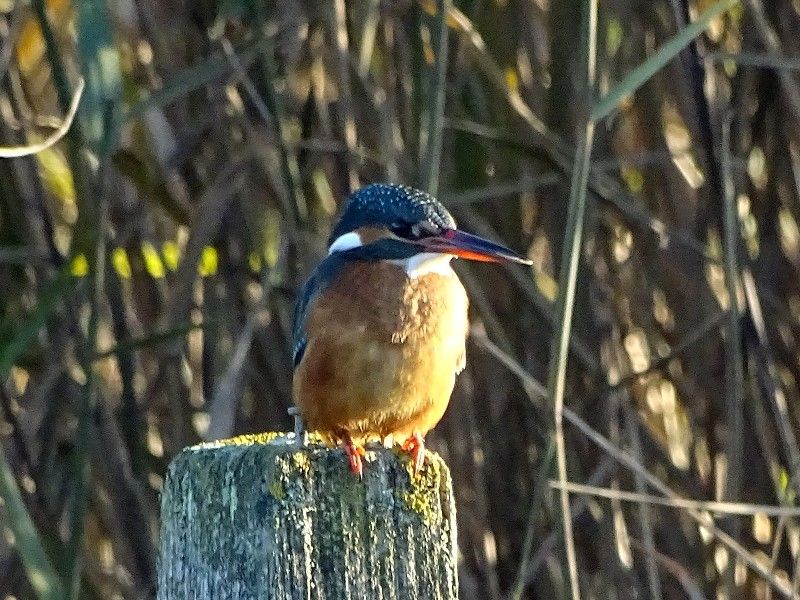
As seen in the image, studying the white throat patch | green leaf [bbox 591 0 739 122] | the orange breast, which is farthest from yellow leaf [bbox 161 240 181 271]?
green leaf [bbox 591 0 739 122]

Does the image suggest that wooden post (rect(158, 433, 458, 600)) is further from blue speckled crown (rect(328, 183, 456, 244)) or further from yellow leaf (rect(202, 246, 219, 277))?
yellow leaf (rect(202, 246, 219, 277))

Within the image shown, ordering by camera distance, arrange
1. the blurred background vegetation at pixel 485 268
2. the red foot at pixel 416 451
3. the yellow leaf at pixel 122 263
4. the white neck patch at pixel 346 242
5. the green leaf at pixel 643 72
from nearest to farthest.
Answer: the red foot at pixel 416 451 < the green leaf at pixel 643 72 < the white neck patch at pixel 346 242 < the blurred background vegetation at pixel 485 268 < the yellow leaf at pixel 122 263

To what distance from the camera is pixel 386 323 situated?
2.55 metres

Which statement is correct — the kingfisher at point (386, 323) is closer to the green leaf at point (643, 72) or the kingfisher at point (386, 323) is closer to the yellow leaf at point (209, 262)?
the green leaf at point (643, 72)

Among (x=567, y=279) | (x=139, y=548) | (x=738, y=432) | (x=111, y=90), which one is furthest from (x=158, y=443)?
(x=567, y=279)

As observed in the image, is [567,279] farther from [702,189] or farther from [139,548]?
[139,548]

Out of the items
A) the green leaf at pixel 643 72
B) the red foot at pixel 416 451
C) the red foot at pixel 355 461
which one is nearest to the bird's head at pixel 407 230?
the green leaf at pixel 643 72

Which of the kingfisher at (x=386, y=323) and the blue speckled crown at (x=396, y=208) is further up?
the blue speckled crown at (x=396, y=208)

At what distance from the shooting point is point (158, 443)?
12.6 ft

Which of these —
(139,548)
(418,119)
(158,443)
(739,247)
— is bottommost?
(139,548)

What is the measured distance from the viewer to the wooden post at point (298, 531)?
158 cm

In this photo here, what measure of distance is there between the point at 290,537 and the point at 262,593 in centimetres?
6

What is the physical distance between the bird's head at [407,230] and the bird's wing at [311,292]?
5 centimetres

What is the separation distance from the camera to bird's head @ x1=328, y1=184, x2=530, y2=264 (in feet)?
8.66
